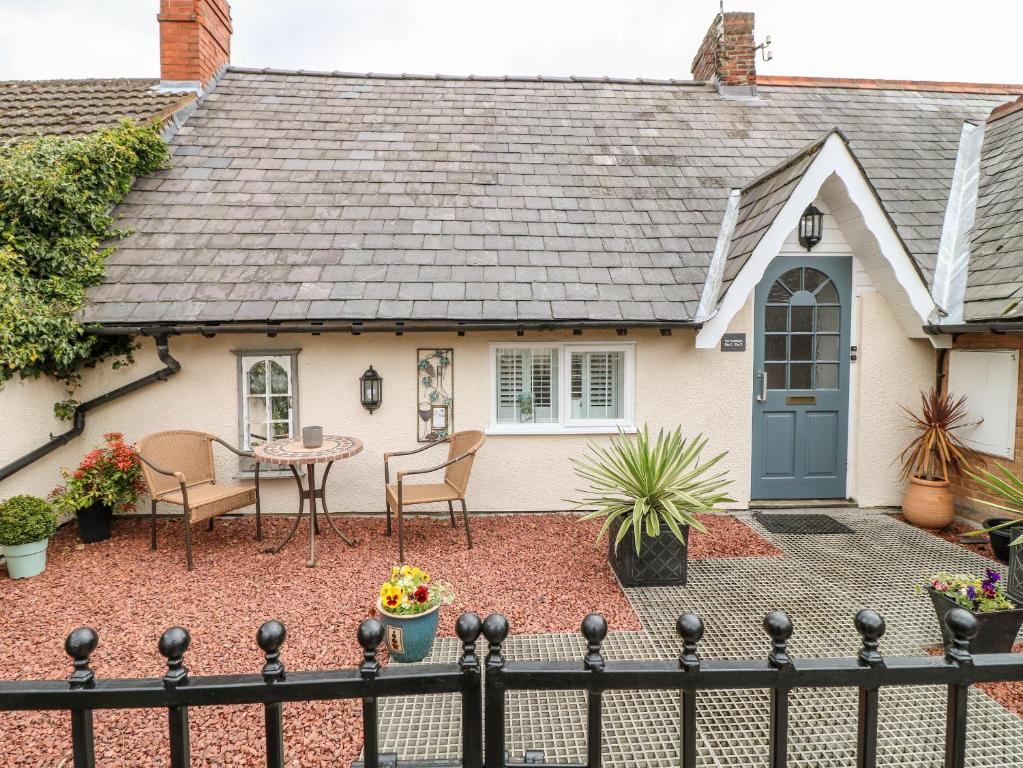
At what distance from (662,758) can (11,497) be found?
677 centimetres

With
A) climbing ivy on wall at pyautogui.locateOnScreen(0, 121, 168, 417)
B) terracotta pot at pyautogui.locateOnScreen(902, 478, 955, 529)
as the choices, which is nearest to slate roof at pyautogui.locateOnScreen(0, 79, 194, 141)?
climbing ivy on wall at pyautogui.locateOnScreen(0, 121, 168, 417)

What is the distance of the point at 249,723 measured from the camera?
3342 millimetres

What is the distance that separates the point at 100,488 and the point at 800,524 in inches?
326

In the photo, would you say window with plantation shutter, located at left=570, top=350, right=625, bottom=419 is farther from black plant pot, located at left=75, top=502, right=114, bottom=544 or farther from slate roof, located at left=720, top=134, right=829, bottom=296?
black plant pot, located at left=75, top=502, right=114, bottom=544

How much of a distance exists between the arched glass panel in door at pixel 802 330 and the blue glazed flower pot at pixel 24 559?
28.1ft

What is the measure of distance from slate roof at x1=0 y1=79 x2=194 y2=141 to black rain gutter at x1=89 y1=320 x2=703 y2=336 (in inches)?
158

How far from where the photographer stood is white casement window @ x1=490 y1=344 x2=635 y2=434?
7.30 meters

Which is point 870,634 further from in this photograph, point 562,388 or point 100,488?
point 100,488

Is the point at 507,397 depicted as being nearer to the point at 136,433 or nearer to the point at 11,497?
the point at 136,433

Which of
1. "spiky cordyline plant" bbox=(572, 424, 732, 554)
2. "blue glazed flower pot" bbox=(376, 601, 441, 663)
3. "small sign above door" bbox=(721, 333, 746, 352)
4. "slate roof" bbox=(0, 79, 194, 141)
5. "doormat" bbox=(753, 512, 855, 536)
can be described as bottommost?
"doormat" bbox=(753, 512, 855, 536)

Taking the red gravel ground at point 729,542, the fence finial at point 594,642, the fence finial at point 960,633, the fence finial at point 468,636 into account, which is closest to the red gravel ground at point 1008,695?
the red gravel ground at point 729,542

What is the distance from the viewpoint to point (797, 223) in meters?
6.80

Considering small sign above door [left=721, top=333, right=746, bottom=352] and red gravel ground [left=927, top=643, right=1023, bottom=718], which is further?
small sign above door [left=721, top=333, right=746, bottom=352]

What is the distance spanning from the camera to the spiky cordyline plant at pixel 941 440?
6879mm
